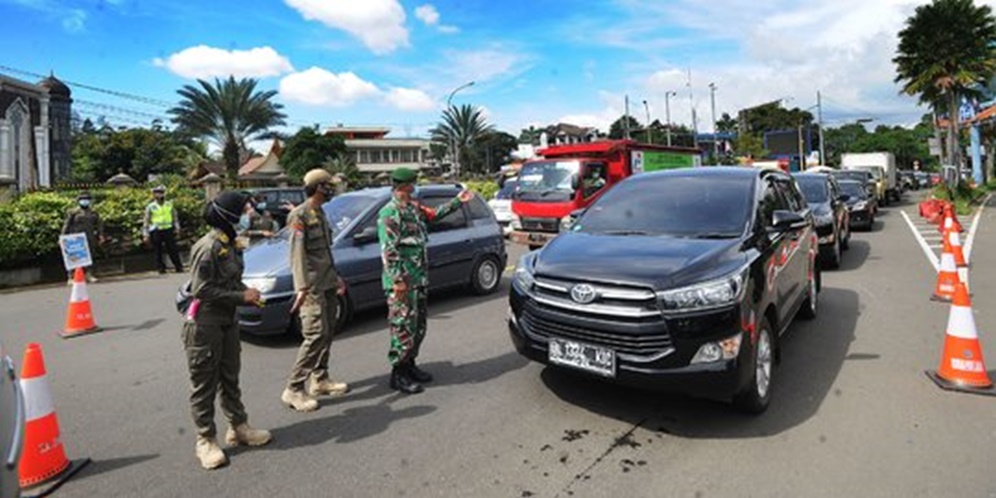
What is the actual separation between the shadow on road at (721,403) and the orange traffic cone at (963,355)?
2.61 feet

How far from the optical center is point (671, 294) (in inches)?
145

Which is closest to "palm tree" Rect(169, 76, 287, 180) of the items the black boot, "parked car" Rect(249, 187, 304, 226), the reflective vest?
"parked car" Rect(249, 187, 304, 226)

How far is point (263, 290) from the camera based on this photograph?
600cm

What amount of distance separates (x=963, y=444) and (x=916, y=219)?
63.3 feet

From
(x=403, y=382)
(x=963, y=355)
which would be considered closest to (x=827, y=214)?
(x=963, y=355)

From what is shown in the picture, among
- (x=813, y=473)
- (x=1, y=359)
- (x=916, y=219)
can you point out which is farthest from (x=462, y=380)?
(x=916, y=219)

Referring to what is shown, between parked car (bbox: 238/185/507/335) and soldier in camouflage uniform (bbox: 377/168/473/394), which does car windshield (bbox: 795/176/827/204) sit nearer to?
parked car (bbox: 238/185/507/335)

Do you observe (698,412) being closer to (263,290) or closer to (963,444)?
(963,444)

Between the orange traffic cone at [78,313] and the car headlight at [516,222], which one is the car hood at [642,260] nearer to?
the orange traffic cone at [78,313]

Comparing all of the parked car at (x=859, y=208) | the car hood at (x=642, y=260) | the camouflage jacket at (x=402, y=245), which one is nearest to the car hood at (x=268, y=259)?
the camouflage jacket at (x=402, y=245)

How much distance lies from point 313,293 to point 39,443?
1.84 m

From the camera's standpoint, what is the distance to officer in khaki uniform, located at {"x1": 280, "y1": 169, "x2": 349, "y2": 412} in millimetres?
4496

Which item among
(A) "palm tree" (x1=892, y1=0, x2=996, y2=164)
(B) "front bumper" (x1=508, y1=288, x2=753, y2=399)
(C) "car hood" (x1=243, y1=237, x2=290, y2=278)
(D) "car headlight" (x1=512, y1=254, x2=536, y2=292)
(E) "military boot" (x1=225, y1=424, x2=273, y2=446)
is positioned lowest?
(E) "military boot" (x1=225, y1=424, x2=273, y2=446)

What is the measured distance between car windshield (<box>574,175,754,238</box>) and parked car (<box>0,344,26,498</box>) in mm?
3797
